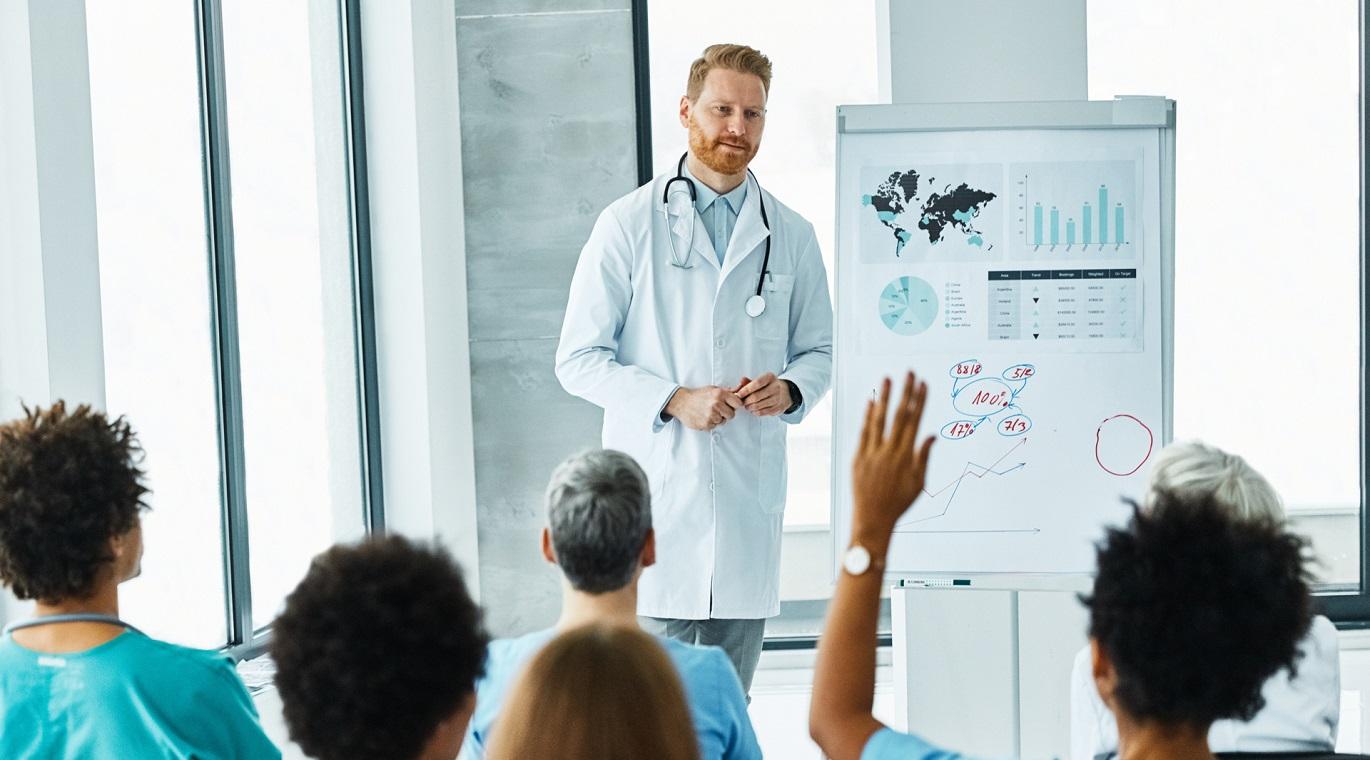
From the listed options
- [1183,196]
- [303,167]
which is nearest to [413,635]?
[303,167]

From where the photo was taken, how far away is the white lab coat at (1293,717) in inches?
66.8

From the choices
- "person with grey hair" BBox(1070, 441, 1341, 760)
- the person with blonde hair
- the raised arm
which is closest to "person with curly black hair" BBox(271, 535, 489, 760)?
the person with blonde hair

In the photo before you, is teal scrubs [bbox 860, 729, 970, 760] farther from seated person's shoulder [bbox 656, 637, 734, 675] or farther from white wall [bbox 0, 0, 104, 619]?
white wall [bbox 0, 0, 104, 619]

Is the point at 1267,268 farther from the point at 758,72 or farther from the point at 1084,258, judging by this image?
A: the point at 758,72

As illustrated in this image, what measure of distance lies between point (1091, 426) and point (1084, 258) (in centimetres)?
37

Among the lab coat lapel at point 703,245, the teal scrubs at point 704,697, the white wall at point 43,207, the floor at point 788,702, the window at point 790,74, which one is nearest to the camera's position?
the teal scrubs at point 704,697

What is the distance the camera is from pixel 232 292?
298cm

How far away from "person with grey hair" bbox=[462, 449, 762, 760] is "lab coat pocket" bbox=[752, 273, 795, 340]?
1.12m

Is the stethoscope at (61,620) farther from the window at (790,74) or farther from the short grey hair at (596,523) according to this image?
the window at (790,74)

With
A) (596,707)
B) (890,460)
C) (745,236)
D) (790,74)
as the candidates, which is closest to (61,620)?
(596,707)

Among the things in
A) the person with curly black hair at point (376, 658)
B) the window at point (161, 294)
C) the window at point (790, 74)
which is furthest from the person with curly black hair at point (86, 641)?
the window at point (790, 74)

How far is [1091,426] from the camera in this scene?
9.14ft

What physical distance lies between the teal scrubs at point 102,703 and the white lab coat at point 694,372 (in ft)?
4.69

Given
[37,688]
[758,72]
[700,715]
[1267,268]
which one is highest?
[758,72]
